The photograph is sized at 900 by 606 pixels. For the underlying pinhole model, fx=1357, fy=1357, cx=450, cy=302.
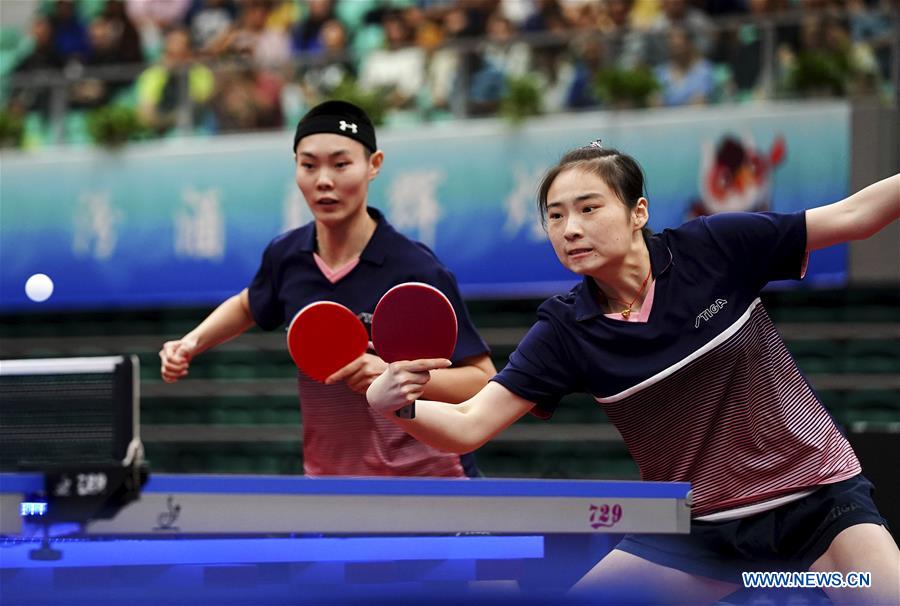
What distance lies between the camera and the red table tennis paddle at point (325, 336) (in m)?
2.97

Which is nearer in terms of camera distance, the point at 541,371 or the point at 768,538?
the point at 768,538

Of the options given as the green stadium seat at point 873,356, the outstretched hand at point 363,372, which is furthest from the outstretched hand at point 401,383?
the green stadium seat at point 873,356

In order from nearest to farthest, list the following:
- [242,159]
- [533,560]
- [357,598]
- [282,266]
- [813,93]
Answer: [357,598] < [533,560] < [282,266] < [813,93] < [242,159]

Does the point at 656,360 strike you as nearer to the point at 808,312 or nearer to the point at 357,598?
the point at 357,598

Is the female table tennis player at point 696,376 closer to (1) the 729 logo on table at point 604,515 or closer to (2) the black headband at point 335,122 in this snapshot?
(1) the 729 logo on table at point 604,515

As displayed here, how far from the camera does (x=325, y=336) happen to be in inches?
118

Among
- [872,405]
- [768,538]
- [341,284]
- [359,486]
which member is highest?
[341,284]

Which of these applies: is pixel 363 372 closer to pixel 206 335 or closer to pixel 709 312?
pixel 709 312

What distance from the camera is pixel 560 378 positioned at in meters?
3.27

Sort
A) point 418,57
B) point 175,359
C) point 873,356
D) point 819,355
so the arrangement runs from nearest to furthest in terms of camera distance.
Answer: point 175,359 < point 873,356 < point 819,355 < point 418,57

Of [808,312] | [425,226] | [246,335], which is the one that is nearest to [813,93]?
[808,312]

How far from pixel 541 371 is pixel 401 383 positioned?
20.0 inches

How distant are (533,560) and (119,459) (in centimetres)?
90

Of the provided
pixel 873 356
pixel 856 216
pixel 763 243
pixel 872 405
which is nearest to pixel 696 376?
pixel 763 243
